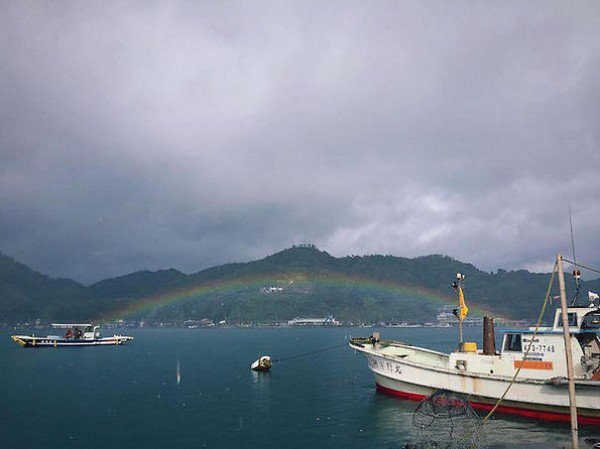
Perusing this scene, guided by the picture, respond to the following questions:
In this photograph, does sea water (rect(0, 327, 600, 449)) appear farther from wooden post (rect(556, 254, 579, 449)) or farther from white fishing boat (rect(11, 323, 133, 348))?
white fishing boat (rect(11, 323, 133, 348))

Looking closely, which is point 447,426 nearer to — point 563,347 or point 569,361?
point 563,347

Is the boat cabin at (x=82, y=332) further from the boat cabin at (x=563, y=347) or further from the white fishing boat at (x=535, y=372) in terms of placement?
the boat cabin at (x=563, y=347)

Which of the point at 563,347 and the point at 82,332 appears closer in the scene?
the point at 563,347

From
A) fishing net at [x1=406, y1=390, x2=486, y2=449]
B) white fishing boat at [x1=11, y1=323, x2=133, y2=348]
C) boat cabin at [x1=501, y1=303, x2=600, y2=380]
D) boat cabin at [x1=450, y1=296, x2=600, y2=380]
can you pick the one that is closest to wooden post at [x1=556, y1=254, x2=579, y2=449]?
fishing net at [x1=406, y1=390, x2=486, y2=449]

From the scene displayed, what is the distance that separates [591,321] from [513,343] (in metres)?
5.63

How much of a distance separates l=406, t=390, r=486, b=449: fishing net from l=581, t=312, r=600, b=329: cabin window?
1043cm

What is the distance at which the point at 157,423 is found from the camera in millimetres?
37188

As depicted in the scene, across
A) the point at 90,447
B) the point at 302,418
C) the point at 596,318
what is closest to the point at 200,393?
the point at 302,418

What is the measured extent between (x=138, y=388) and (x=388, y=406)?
1319 inches

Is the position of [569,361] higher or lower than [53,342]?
higher

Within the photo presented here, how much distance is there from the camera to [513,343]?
3372 centimetres

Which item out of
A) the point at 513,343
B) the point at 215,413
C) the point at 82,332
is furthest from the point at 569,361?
the point at 82,332

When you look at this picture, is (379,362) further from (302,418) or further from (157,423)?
(157,423)

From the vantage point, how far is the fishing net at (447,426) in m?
27.0
